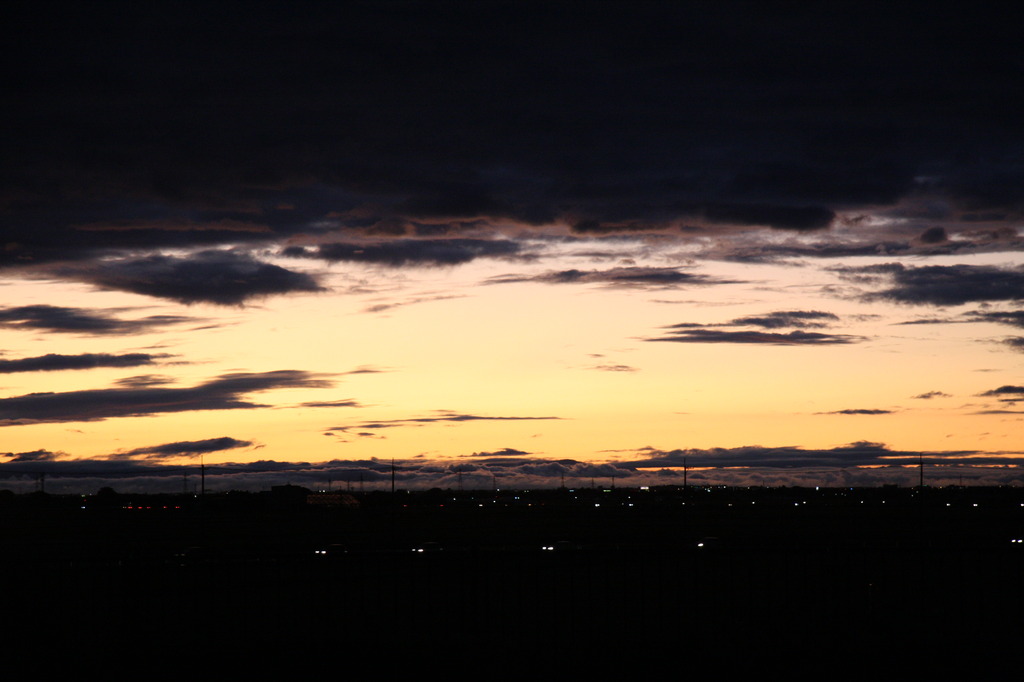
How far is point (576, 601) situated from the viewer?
82.3ft

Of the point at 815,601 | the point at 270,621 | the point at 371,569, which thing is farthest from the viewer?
the point at 371,569

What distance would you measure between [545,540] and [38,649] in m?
48.4

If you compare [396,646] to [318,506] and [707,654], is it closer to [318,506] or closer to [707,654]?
[707,654]

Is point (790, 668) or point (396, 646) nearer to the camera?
point (790, 668)

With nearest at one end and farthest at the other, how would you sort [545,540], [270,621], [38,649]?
[38,649]
[270,621]
[545,540]

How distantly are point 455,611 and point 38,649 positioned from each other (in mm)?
9003

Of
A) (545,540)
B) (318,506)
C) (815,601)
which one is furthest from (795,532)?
(318,506)

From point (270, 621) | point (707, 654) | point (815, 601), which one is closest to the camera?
point (707, 654)

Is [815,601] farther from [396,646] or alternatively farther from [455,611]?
[396,646]

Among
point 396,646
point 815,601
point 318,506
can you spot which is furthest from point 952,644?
point 318,506

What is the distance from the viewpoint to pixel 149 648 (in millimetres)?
17391

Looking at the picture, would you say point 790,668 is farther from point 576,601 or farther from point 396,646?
point 576,601

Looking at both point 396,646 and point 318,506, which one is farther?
point 318,506

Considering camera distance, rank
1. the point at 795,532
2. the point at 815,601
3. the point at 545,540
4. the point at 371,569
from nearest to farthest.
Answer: the point at 815,601
the point at 371,569
the point at 545,540
the point at 795,532
